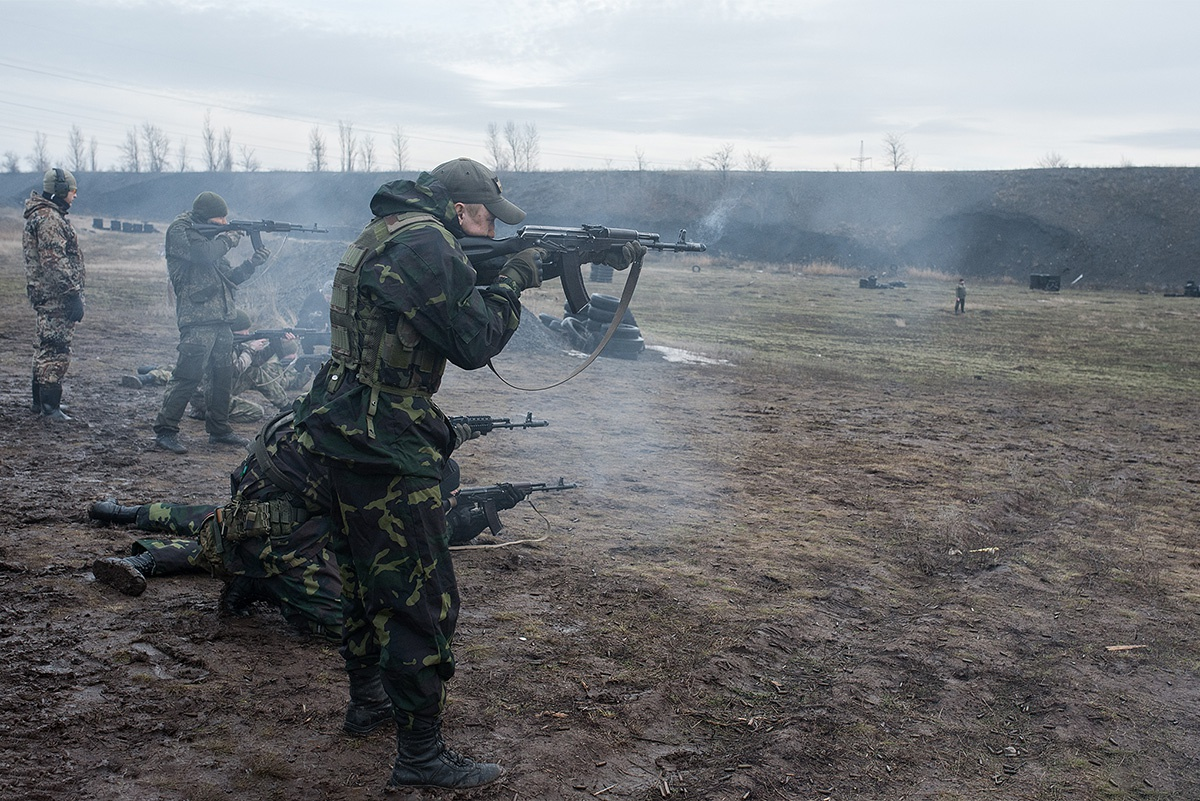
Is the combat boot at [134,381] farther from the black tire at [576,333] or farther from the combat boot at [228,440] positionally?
the black tire at [576,333]

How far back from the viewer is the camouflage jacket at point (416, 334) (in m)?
2.90

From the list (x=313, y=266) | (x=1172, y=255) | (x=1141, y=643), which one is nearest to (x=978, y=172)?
(x=1172, y=255)

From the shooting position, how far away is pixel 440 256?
2.92 metres

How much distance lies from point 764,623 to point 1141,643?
72.1 inches

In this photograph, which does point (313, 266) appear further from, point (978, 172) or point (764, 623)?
point (978, 172)

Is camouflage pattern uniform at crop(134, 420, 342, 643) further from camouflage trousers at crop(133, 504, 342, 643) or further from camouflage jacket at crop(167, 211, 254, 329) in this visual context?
camouflage jacket at crop(167, 211, 254, 329)

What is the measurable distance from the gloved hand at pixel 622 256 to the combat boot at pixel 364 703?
6.65ft

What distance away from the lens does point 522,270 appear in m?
3.32

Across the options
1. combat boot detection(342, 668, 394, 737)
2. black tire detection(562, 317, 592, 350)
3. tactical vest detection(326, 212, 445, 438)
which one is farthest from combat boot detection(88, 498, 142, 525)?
black tire detection(562, 317, 592, 350)

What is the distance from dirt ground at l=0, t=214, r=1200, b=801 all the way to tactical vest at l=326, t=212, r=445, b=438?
130 cm

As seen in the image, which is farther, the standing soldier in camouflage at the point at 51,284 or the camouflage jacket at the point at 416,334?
the standing soldier in camouflage at the point at 51,284

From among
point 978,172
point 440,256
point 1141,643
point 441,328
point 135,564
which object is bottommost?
point 1141,643

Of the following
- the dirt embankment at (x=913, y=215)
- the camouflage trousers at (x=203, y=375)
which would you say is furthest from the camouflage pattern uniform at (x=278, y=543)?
the dirt embankment at (x=913, y=215)

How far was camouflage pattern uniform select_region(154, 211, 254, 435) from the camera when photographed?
7016 millimetres
